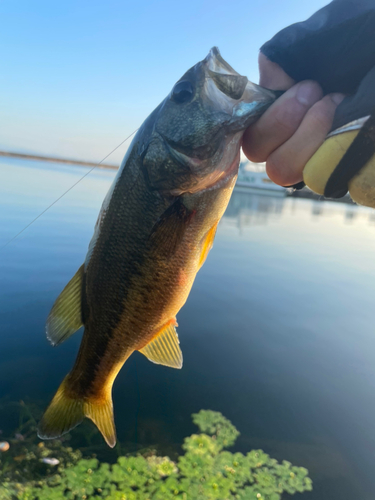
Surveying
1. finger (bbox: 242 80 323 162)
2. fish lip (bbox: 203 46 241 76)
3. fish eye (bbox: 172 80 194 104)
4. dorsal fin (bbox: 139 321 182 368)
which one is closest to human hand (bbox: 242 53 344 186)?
finger (bbox: 242 80 323 162)

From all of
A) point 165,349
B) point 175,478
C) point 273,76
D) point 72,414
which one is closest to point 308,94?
point 273,76

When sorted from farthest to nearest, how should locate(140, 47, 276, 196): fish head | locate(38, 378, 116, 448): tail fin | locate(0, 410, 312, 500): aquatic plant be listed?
locate(0, 410, 312, 500): aquatic plant
locate(38, 378, 116, 448): tail fin
locate(140, 47, 276, 196): fish head

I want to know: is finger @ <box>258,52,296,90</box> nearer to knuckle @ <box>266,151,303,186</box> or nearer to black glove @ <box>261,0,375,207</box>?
black glove @ <box>261,0,375,207</box>

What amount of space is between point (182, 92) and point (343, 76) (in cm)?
79

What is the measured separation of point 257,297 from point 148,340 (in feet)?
18.4

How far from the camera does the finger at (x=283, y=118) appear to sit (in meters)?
1.35

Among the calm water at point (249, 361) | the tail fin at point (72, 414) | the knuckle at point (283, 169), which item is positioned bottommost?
the calm water at point (249, 361)

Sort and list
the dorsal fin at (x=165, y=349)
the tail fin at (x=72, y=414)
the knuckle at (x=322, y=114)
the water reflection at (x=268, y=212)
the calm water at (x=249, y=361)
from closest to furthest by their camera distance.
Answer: the knuckle at (x=322, y=114) → the tail fin at (x=72, y=414) → the dorsal fin at (x=165, y=349) → the calm water at (x=249, y=361) → the water reflection at (x=268, y=212)

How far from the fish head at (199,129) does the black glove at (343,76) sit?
24 cm

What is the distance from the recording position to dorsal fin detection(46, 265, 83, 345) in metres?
1.89

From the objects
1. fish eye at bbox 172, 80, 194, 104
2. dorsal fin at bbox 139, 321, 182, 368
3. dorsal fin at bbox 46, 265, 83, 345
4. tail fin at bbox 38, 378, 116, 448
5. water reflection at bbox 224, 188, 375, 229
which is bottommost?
water reflection at bbox 224, 188, 375, 229

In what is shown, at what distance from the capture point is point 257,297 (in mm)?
7227

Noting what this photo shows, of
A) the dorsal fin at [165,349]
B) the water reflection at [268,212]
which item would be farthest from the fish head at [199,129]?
the water reflection at [268,212]

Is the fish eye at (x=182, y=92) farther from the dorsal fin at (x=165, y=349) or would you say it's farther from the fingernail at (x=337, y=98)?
the dorsal fin at (x=165, y=349)
